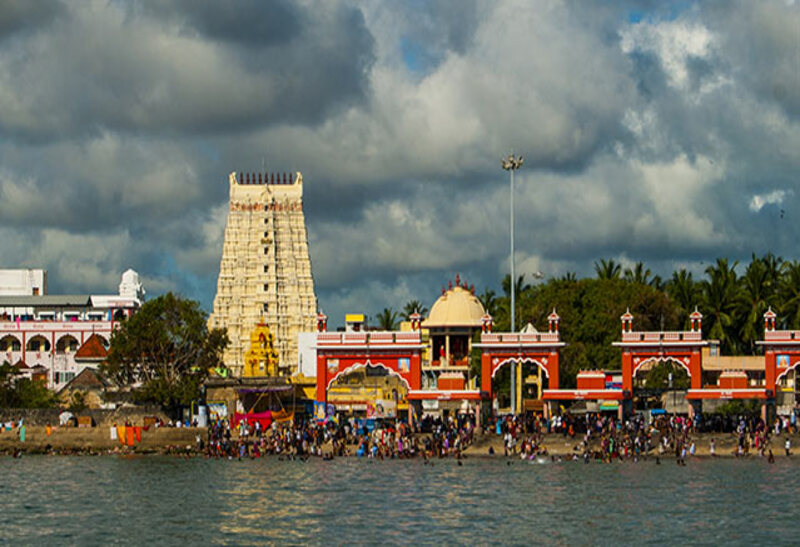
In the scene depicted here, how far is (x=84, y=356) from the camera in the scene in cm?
12312

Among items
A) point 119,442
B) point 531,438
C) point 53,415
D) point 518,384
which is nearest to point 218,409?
point 53,415

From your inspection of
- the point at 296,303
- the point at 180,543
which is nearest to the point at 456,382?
the point at 180,543

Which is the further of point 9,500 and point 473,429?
point 473,429

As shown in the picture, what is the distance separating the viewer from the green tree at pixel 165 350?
316ft

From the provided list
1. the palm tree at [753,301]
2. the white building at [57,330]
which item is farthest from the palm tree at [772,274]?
the white building at [57,330]

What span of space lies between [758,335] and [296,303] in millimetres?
62784

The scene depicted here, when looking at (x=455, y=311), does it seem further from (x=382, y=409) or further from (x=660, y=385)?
(x=382, y=409)

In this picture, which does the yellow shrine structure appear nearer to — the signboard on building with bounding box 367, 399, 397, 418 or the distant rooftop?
the signboard on building with bounding box 367, 399, 397, 418

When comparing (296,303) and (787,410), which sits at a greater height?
(296,303)

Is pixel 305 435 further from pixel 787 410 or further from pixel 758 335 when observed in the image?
pixel 758 335

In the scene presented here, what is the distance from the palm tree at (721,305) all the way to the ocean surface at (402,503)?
108 feet

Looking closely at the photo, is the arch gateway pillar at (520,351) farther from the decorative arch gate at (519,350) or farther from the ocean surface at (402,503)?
A: the ocean surface at (402,503)

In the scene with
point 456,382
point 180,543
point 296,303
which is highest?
point 296,303

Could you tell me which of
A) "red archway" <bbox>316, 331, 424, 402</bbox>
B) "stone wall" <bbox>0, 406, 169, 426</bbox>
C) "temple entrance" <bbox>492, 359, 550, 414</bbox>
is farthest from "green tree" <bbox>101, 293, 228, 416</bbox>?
"temple entrance" <bbox>492, 359, 550, 414</bbox>
